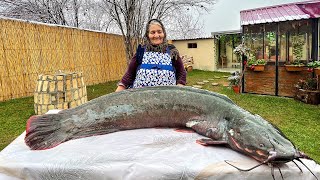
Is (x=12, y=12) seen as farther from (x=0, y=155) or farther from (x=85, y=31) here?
(x=0, y=155)

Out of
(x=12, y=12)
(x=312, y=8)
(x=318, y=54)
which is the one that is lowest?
(x=318, y=54)

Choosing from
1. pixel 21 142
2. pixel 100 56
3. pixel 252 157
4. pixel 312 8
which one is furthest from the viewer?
pixel 100 56

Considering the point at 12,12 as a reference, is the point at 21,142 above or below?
below

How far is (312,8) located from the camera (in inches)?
329

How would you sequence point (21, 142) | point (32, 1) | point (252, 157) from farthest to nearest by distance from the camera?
point (32, 1) → point (21, 142) → point (252, 157)

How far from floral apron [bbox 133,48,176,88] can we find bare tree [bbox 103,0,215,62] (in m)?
9.23

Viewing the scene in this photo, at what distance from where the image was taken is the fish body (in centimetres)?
139

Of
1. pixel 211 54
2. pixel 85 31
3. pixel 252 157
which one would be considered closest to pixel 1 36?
pixel 85 31

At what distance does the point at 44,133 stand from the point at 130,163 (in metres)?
0.52

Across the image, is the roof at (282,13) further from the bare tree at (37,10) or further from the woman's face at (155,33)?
the bare tree at (37,10)

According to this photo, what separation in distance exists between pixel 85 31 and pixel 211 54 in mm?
9674

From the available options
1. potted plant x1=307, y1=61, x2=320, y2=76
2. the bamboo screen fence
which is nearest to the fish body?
the bamboo screen fence

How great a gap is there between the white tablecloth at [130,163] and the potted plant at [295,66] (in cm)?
779

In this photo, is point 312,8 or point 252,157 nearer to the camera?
point 252,157
